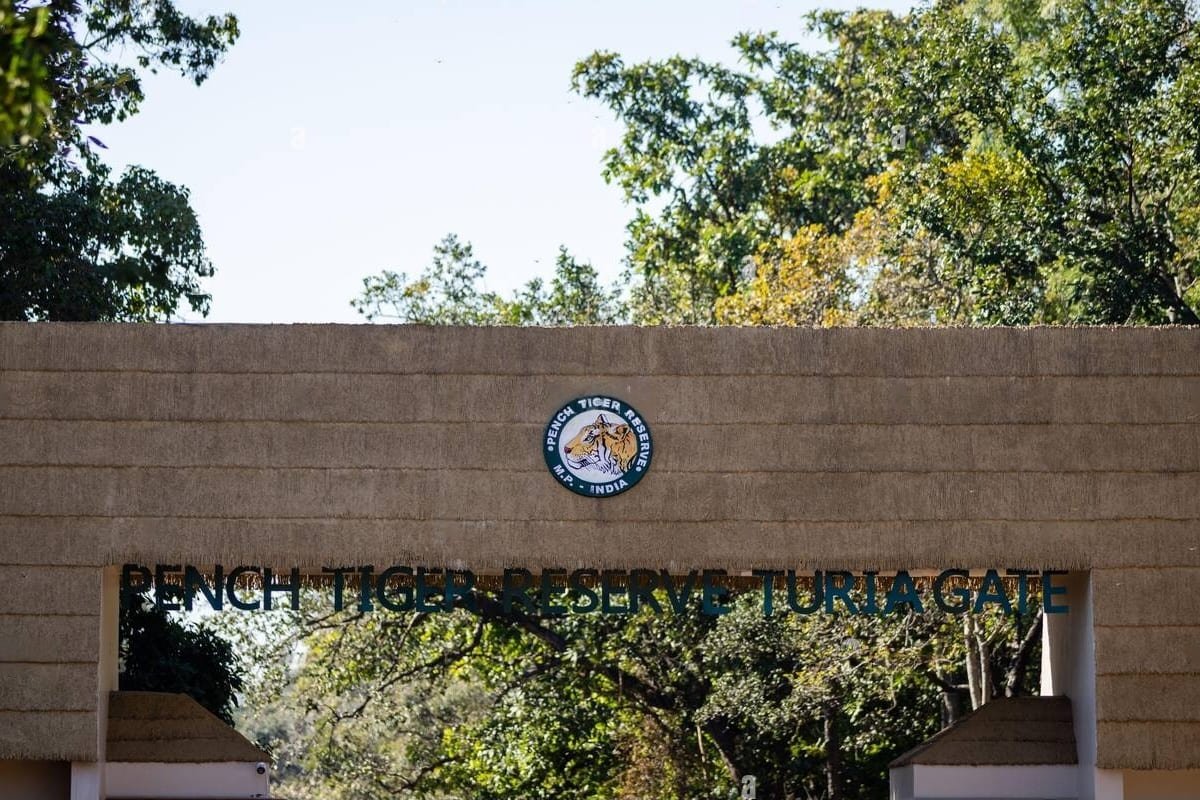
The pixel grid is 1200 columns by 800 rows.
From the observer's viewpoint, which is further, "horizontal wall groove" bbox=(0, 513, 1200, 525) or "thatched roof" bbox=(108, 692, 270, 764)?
"thatched roof" bbox=(108, 692, 270, 764)

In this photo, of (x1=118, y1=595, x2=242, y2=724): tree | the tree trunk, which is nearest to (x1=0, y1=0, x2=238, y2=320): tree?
(x1=118, y1=595, x2=242, y2=724): tree

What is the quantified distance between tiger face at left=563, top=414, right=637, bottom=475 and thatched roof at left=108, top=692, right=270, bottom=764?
8.86ft

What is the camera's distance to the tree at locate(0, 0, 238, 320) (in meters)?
15.9

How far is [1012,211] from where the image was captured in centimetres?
1677

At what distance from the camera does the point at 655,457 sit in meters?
11.3

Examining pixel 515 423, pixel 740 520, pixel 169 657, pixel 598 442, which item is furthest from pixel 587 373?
pixel 169 657

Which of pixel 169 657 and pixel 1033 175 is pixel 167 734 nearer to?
pixel 169 657

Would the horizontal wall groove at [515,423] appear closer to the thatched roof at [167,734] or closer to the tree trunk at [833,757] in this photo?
the thatched roof at [167,734]

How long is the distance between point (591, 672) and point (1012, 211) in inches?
262

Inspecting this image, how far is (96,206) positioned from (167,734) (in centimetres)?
647

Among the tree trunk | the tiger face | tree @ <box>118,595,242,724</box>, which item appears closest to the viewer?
the tiger face

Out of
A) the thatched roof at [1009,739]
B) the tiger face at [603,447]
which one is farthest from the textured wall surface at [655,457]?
the thatched roof at [1009,739]

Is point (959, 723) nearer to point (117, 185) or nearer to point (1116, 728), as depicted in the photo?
point (1116, 728)

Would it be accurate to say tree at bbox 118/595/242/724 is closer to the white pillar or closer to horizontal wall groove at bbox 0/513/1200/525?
the white pillar
